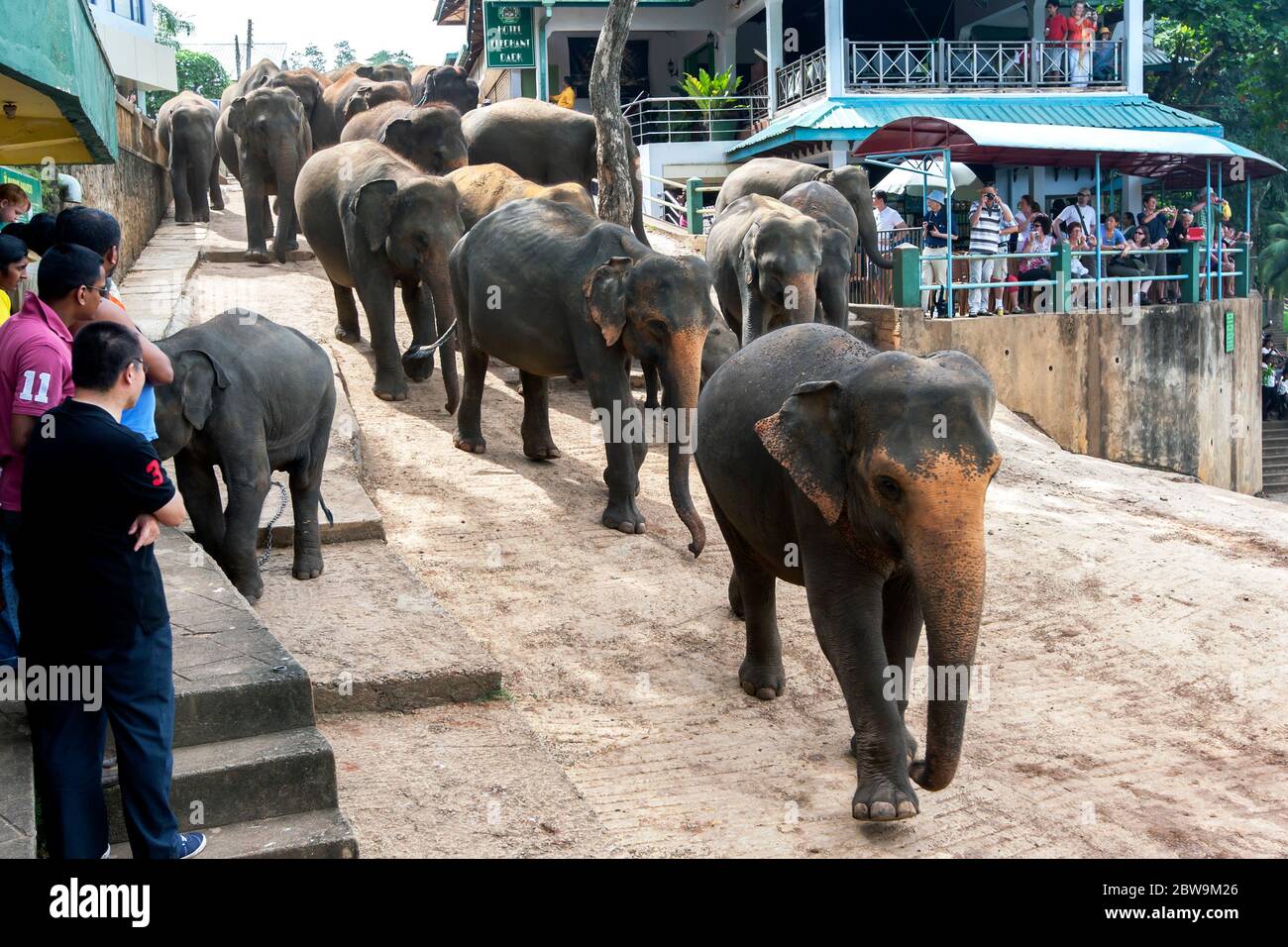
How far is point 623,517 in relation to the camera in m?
9.27

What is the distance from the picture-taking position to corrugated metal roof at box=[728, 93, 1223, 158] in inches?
1068

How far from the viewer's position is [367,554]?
7.83 meters

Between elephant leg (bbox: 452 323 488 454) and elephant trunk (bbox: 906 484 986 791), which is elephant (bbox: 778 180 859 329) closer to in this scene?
elephant leg (bbox: 452 323 488 454)

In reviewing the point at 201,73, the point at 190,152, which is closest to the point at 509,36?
the point at 190,152

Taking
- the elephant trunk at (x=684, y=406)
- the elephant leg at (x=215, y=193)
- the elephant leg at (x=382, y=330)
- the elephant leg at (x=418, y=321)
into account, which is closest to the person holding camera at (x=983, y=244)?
the elephant leg at (x=418, y=321)

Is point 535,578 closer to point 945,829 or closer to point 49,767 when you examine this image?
point 945,829

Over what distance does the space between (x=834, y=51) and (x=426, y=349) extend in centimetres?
1909

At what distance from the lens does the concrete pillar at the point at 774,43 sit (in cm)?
2988

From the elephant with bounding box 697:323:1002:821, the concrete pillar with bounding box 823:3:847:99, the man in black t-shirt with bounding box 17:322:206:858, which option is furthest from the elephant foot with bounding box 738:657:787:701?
the concrete pillar with bounding box 823:3:847:99

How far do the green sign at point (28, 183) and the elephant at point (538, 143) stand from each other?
6.34 meters

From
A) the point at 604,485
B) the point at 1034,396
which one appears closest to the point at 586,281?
the point at 604,485

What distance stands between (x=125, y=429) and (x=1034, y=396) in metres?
16.4

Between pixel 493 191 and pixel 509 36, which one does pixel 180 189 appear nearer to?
pixel 493 191

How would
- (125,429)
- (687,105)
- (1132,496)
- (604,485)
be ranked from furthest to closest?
(687,105), (1132,496), (604,485), (125,429)
